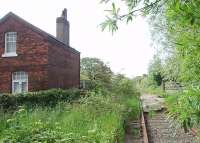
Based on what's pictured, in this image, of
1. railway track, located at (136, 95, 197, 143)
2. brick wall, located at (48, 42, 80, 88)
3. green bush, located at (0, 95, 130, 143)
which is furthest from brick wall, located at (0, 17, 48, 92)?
green bush, located at (0, 95, 130, 143)

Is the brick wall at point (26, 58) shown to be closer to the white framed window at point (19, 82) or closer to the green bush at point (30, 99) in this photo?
the white framed window at point (19, 82)

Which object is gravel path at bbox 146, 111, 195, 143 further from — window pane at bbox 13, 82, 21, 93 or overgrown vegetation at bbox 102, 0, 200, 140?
window pane at bbox 13, 82, 21, 93

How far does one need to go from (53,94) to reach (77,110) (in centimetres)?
940

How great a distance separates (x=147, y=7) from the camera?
8.81 ft

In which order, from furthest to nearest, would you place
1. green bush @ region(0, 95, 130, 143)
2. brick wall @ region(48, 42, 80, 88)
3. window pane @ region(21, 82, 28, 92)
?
1. brick wall @ region(48, 42, 80, 88)
2. window pane @ region(21, 82, 28, 92)
3. green bush @ region(0, 95, 130, 143)

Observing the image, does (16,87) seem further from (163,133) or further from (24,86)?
(163,133)

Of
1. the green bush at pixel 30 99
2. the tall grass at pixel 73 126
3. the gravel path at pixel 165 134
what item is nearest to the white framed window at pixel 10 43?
the green bush at pixel 30 99

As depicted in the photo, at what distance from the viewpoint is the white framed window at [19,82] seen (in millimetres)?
32094

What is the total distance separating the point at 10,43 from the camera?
3297cm

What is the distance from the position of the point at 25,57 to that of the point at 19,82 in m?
2.02

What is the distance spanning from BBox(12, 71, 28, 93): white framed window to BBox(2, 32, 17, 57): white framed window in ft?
5.50

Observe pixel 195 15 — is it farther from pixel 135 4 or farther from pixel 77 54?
pixel 77 54

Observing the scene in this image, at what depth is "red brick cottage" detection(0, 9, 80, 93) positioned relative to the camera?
1252 inches

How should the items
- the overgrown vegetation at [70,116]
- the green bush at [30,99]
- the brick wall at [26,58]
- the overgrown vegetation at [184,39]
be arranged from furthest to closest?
the brick wall at [26,58]
the green bush at [30,99]
the overgrown vegetation at [70,116]
the overgrown vegetation at [184,39]
